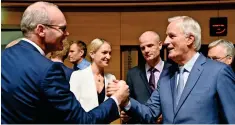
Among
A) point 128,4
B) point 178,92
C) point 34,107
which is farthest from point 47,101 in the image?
point 128,4

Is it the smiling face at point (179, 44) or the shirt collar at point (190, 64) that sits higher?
the smiling face at point (179, 44)

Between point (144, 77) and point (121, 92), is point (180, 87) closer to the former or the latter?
point (121, 92)

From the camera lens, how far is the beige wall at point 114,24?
576cm

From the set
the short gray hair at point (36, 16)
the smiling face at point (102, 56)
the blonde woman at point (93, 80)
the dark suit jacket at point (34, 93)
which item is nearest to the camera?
the dark suit jacket at point (34, 93)

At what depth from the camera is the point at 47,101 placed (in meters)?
1.90

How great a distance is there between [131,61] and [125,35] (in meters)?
0.37

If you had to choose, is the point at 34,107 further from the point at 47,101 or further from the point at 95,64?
the point at 95,64

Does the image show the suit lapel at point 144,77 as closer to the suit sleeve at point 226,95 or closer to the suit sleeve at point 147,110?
the suit sleeve at point 147,110

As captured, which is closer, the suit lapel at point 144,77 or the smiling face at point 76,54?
the suit lapel at point 144,77

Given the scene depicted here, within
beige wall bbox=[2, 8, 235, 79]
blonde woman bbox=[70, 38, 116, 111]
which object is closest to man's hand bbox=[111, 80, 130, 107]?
blonde woman bbox=[70, 38, 116, 111]

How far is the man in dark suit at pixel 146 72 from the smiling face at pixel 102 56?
0.75 feet

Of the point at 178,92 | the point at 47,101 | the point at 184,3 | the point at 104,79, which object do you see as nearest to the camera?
the point at 47,101

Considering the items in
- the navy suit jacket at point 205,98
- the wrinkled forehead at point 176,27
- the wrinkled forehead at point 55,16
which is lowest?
the navy suit jacket at point 205,98

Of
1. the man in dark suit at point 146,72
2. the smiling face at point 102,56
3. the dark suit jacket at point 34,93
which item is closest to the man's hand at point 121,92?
the dark suit jacket at point 34,93
